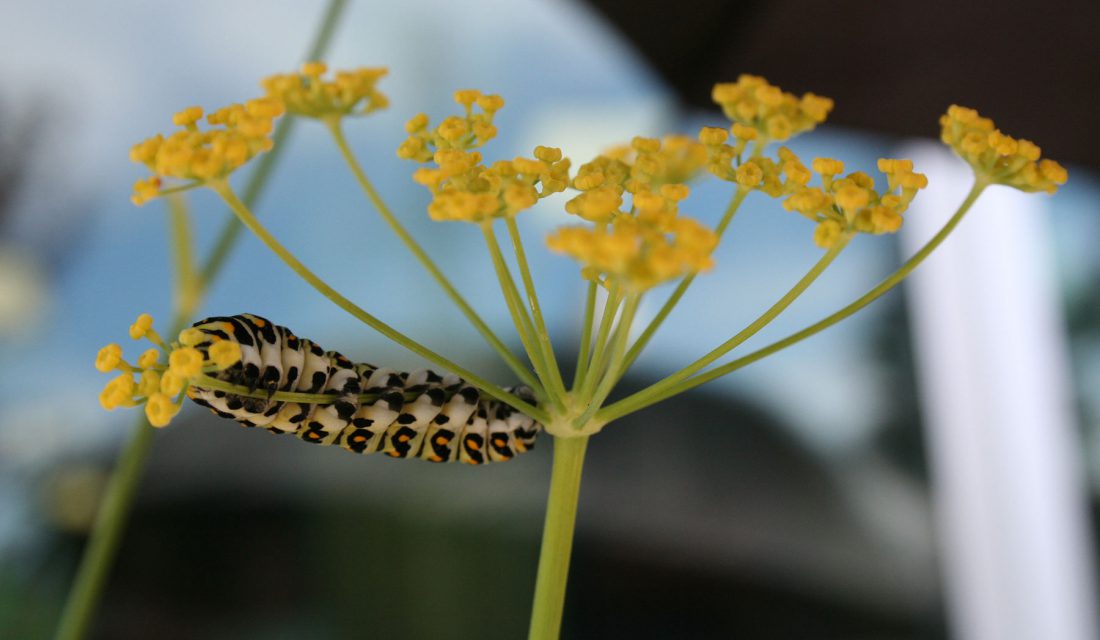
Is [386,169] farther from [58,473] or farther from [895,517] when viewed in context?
[895,517]

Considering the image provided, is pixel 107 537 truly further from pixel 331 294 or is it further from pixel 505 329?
pixel 505 329

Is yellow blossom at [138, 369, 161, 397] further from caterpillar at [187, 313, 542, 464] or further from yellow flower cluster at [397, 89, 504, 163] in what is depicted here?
yellow flower cluster at [397, 89, 504, 163]

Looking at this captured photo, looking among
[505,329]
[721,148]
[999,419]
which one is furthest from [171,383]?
[999,419]

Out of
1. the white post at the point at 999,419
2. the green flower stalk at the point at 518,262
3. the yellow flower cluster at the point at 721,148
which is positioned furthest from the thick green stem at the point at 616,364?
the white post at the point at 999,419

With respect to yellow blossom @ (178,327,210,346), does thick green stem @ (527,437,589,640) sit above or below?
below

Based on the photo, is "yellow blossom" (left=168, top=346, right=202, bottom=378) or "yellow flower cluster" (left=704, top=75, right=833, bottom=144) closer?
"yellow blossom" (left=168, top=346, right=202, bottom=378)

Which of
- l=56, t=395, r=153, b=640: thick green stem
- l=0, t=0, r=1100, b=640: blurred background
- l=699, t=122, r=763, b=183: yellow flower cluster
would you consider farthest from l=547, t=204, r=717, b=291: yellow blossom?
l=0, t=0, r=1100, b=640: blurred background
